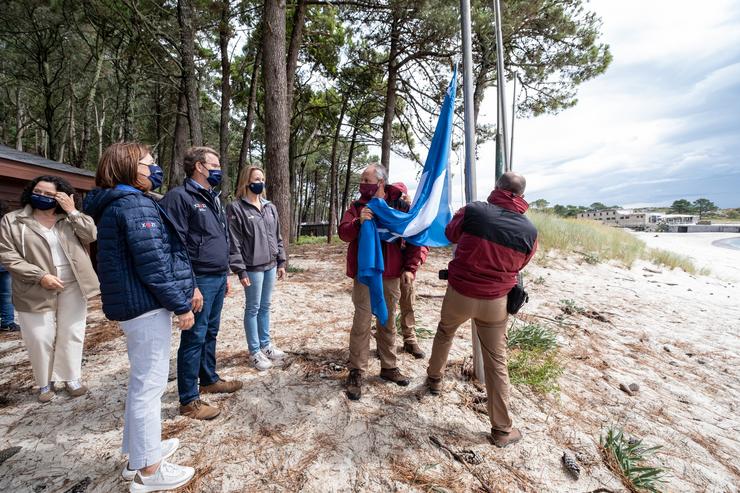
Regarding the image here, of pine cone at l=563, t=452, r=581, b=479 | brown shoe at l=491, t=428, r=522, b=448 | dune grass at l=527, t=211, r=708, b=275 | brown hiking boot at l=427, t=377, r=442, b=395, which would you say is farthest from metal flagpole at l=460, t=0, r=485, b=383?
dune grass at l=527, t=211, r=708, b=275

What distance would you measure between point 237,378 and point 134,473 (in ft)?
4.16

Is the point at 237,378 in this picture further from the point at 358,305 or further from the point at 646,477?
the point at 646,477

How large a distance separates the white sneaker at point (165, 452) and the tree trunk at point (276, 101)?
4296 mm

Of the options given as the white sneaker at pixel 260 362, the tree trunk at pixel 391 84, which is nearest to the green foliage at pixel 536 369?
the white sneaker at pixel 260 362

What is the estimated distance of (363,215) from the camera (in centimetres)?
303

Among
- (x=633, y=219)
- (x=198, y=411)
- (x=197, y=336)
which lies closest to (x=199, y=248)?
(x=197, y=336)

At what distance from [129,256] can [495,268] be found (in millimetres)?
2488

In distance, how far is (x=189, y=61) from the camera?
370 inches

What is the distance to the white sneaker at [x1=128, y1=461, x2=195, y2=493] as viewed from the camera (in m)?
1.99

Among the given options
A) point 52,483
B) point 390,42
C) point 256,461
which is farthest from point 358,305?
point 390,42

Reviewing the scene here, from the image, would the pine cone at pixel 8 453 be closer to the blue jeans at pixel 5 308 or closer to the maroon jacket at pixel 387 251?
the maroon jacket at pixel 387 251

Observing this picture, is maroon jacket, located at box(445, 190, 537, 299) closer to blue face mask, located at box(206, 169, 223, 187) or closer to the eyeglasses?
blue face mask, located at box(206, 169, 223, 187)

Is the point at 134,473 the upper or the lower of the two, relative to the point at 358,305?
lower

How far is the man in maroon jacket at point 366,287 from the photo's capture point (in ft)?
10.2
